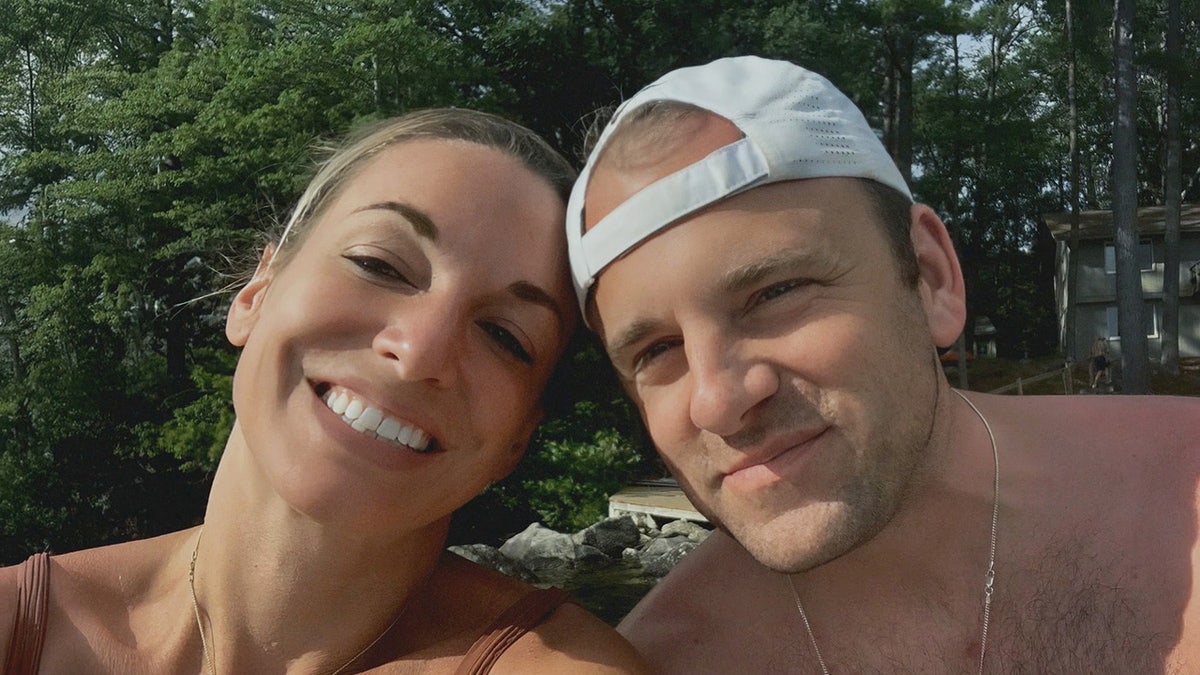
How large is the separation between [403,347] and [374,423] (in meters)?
0.19

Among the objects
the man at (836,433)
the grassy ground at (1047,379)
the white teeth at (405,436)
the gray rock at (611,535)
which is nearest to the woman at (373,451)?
the white teeth at (405,436)

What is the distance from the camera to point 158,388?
2105 centimetres

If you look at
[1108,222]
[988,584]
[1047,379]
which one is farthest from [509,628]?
[1108,222]

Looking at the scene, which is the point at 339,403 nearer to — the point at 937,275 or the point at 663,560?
the point at 937,275

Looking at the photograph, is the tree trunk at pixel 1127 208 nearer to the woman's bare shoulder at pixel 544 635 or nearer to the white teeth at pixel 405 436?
the woman's bare shoulder at pixel 544 635

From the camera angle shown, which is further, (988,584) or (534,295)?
(988,584)

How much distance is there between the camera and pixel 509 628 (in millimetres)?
2270

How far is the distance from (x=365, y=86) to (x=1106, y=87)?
2798cm

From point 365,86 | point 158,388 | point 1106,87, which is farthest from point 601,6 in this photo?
point 1106,87

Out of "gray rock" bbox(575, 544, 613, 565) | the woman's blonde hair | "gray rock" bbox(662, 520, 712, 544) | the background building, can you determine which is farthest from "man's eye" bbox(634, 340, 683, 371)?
the background building

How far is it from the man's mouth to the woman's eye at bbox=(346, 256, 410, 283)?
0.92ft

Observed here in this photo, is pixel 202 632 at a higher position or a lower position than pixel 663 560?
higher

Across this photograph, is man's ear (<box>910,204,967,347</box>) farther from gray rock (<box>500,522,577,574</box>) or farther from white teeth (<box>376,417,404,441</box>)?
gray rock (<box>500,522,577,574</box>)

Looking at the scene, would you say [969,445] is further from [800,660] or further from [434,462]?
[434,462]
